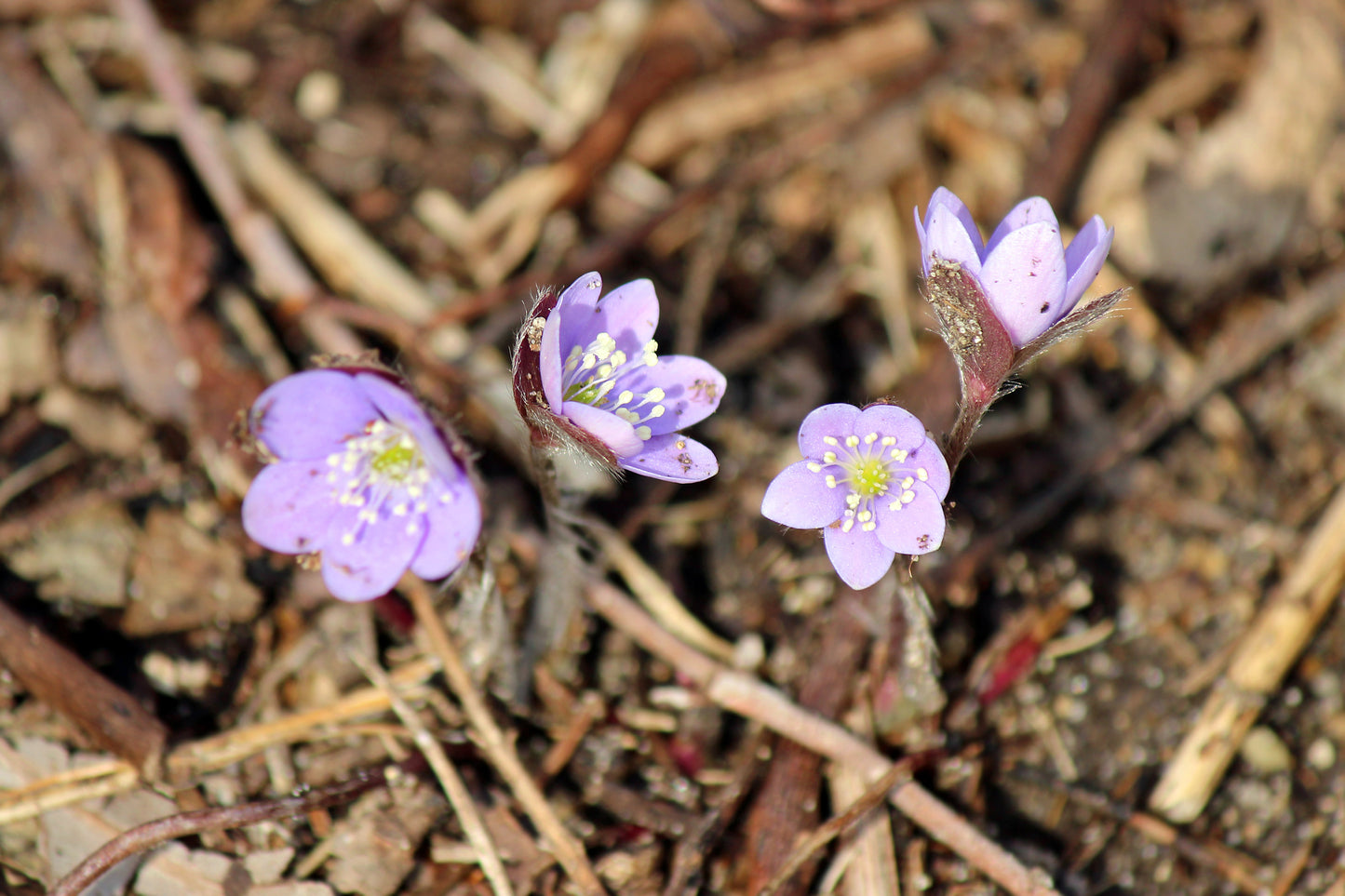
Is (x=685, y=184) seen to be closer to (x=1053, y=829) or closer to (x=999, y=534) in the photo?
(x=999, y=534)

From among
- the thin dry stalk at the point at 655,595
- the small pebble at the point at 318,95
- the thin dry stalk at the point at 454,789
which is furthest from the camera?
the small pebble at the point at 318,95

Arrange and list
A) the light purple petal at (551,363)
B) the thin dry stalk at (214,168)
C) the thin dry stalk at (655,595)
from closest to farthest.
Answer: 1. the light purple petal at (551,363)
2. the thin dry stalk at (655,595)
3. the thin dry stalk at (214,168)

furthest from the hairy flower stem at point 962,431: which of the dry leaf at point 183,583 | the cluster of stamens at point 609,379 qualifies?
the dry leaf at point 183,583

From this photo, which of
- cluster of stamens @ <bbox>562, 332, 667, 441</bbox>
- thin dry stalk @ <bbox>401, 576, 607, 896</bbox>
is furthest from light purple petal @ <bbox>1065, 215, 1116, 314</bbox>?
thin dry stalk @ <bbox>401, 576, 607, 896</bbox>

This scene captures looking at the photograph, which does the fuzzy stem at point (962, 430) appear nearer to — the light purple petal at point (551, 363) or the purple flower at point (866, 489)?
the purple flower at point (866, 489)

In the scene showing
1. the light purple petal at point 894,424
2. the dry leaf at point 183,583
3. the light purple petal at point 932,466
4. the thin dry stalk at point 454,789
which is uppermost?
the light purple petal at point 894,424

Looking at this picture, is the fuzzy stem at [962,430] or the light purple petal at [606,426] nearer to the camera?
the light purple petal at [606,426]
